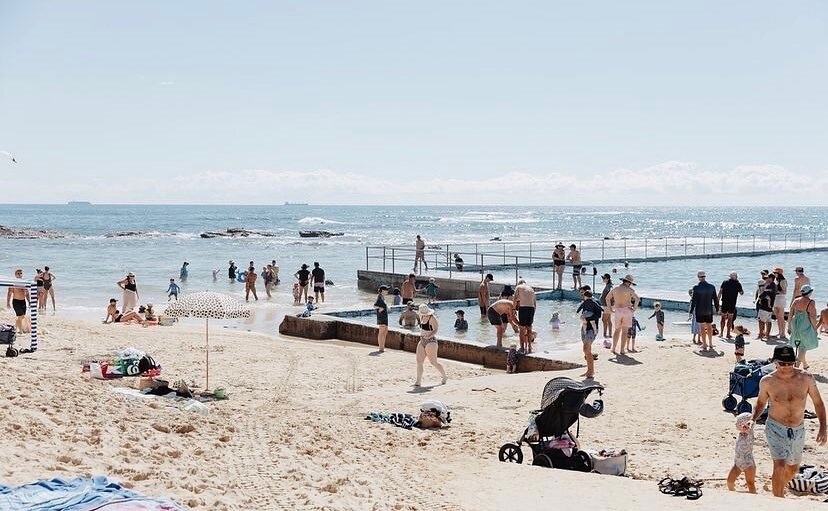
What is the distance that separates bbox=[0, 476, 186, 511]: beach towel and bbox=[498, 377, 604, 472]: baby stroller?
3526mm

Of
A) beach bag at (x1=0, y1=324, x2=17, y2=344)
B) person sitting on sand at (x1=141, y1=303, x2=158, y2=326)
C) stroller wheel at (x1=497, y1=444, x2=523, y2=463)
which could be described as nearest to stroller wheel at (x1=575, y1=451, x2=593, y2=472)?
stroller wheel at (x1=497, y1=444, x2=523, y2=463)

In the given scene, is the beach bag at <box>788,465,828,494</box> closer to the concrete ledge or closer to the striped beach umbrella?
the concrete ledge

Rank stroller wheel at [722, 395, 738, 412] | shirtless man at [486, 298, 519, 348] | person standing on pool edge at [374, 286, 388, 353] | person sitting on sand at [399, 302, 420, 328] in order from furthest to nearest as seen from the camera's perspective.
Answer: person sitting on sand at [399, 302, 420, 328]
person standing on pool edge at [374, 286, 388, 353]
shirtless man at [486, 298, 519, 348]
stroller wheel at [722, 395, 738, 412]

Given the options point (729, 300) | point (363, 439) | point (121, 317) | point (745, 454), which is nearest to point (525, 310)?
point (729, 300)

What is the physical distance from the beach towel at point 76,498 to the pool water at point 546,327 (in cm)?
960

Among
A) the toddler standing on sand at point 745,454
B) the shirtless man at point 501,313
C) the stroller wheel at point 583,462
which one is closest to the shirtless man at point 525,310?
the shirtless man at point 501,313

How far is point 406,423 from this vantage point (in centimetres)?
959

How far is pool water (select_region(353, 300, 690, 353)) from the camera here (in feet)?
51.8

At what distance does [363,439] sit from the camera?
8.73m

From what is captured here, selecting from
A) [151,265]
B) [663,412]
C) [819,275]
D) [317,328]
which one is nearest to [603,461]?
[663,412]

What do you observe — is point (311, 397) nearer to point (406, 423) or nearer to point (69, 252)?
point (406, 423)

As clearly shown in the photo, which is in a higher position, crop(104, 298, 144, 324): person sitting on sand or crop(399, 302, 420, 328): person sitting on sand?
crop(399, 302, 420, 328): person sitting on sand

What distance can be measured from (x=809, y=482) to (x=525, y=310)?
6.67 metres

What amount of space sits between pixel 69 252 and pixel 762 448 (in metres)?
53.6
